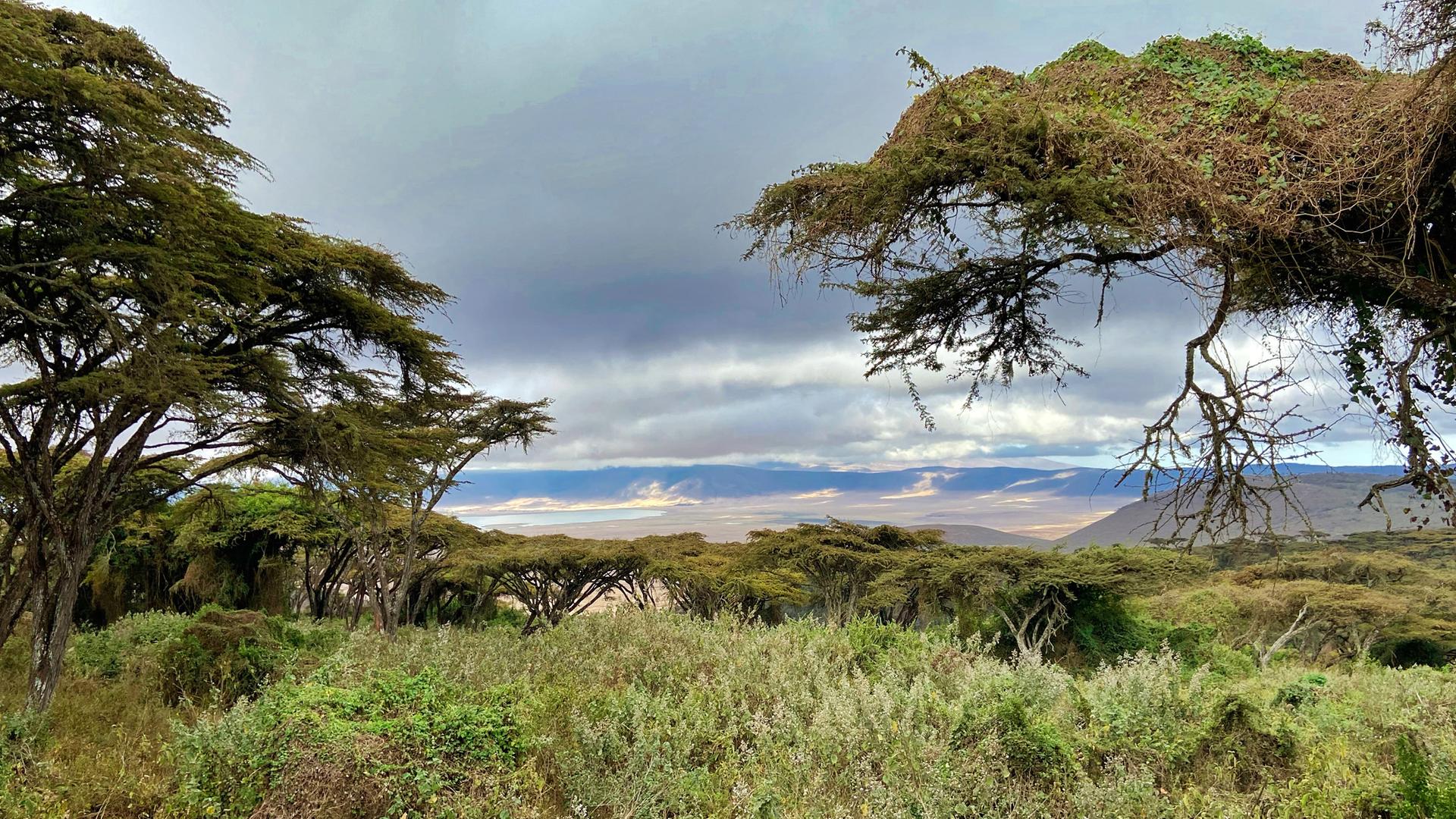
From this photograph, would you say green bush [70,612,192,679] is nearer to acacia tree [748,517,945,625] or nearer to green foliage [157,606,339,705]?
green foliage [157,606,339,705]

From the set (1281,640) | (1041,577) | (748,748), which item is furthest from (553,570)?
(1281,640)

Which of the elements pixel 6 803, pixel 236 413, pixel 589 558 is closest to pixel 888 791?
pixel 6 803

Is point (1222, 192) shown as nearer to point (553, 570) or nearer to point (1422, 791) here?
point (1422, 791)

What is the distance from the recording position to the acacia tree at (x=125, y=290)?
17.3 feet

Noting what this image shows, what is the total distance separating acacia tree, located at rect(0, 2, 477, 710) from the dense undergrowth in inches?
117

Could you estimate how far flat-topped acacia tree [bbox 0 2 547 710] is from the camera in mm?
5262

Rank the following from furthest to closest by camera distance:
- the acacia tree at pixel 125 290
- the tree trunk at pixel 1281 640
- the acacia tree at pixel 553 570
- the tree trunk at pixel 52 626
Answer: the acacia tree at pixel 553 570
the tree trunk at pixel 1281 640
the tree trunk at pixel 52 626
the acacia tree at pixel 125 290

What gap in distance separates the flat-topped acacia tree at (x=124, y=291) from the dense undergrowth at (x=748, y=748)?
3041 mm

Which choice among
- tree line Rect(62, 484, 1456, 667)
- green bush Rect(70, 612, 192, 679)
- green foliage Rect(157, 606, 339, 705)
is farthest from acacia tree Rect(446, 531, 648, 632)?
green foliage Rect(157, 606, 339, 705)

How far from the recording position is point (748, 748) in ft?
14.7

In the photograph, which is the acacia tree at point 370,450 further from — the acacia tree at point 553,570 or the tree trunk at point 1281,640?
the tree trunk at point 1281,640

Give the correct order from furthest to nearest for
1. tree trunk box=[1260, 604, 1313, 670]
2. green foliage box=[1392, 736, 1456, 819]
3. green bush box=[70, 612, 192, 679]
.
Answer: tree trunk box=[1260, 604, 1313, 670], green bush box=[70, 612, 192, 679], green foliage box=[1392, 736, 1456, 819]

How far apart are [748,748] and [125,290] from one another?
7613mm

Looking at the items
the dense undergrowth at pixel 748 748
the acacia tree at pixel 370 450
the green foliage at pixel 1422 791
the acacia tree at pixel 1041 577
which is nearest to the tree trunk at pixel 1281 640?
the acacia tree at pixel 1041 577
